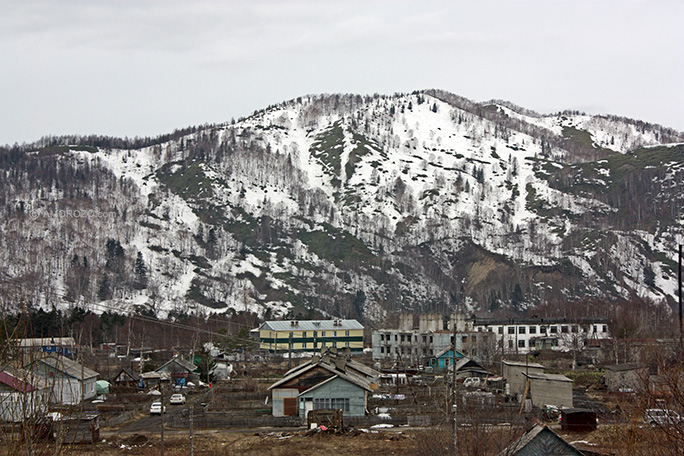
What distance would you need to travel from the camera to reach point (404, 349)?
93625 millimetres

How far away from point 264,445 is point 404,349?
60.1 m

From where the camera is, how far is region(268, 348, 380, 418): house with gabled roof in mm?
43844

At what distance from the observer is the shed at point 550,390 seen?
4597 centimetres

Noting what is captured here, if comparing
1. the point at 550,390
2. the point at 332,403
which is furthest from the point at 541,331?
the point at 332,403

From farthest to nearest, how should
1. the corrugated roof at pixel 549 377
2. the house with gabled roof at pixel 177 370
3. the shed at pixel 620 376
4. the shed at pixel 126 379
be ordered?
1. the house with gabled roof at pixel 177 370
2. the shed at pixel 126 379
3. the shed at pixel 620 376
4. the corrugated roof at pixel 549 377

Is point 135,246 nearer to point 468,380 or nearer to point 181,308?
point 181,308

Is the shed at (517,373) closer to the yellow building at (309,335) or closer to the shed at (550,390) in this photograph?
the shed at (550,390)

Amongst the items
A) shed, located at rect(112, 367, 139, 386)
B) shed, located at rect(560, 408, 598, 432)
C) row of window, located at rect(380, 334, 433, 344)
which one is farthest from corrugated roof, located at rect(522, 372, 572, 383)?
row of window, located at rect(380, 334, 433, 344)

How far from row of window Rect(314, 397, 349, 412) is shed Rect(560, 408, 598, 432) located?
1318 centimetres

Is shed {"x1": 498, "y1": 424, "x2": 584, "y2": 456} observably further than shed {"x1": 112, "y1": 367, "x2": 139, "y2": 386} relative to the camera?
No

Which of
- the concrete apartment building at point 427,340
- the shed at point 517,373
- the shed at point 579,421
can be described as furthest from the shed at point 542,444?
the concrete apartment building at point 427,340

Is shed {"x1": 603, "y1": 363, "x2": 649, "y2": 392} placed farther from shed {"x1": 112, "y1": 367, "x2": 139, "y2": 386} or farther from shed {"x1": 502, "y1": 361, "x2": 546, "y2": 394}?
shed {"x1": 112, "y1": 367, "x2": 139, "y2": 386}

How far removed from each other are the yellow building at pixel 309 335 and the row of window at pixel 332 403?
177ft

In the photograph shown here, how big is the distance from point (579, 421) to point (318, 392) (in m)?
15.6
